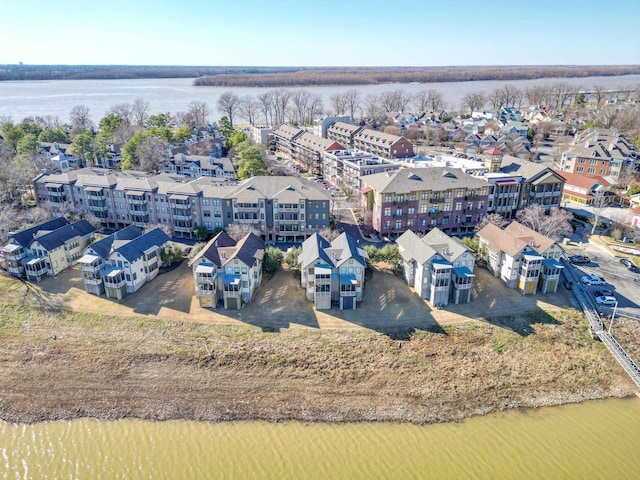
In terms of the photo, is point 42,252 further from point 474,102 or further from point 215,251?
point 474,102

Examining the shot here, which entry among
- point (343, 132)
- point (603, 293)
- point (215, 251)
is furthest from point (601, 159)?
point (215, 251)

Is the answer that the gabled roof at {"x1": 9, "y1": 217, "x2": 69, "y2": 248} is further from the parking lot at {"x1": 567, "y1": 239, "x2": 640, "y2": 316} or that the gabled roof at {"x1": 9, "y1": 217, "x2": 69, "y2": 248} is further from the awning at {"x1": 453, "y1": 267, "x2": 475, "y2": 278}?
the parking lot at {"x1": 567, "y1": 239, "x2": 640, "y2": 316}

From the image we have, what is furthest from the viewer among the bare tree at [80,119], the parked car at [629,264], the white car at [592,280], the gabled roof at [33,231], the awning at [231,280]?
the bare tree at [80,119]

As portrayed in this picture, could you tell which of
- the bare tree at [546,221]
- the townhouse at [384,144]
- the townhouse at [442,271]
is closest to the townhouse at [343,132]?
the townhouse at [384,144]

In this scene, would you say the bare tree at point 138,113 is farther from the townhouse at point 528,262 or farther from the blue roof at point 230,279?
the townhouse at point 528,262

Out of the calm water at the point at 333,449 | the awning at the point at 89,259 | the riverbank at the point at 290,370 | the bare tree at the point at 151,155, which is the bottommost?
the calm water at the point at 333,449

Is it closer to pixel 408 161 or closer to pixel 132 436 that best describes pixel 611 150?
pixel 408 161
